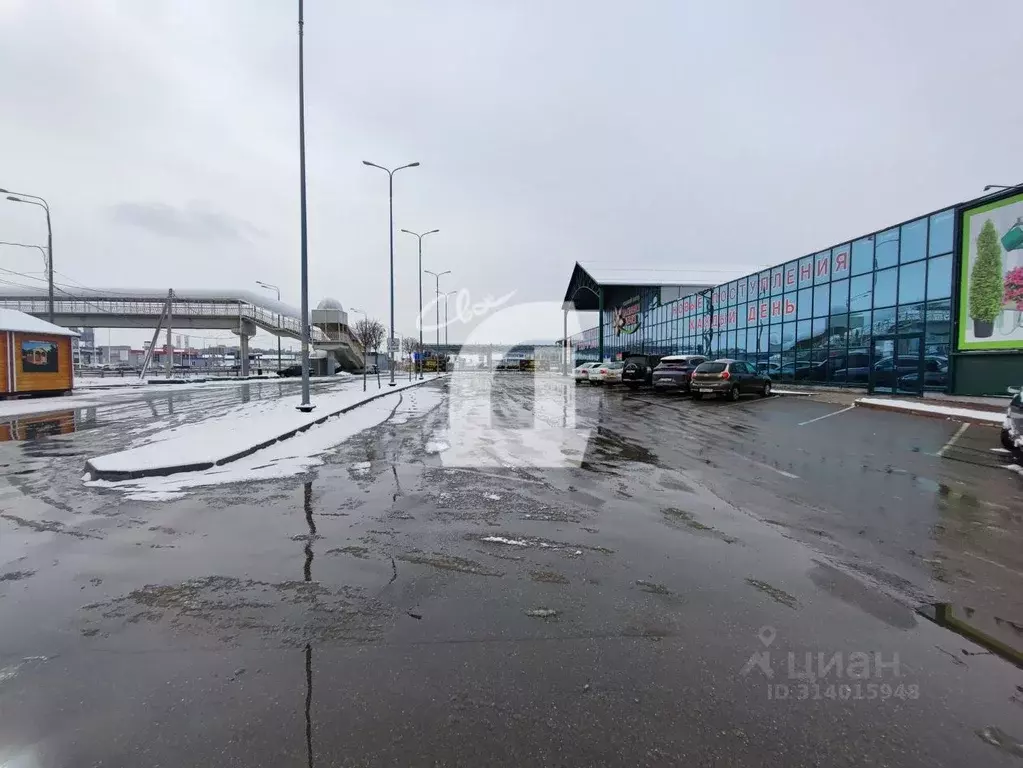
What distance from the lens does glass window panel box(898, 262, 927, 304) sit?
19562 mm

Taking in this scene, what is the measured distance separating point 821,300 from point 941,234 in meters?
6.49

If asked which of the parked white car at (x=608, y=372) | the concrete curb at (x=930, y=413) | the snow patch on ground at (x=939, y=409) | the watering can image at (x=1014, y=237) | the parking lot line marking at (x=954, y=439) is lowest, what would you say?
the parking lot line marking at (x=954, y=439)

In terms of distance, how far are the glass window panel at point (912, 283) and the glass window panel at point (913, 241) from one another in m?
0.34

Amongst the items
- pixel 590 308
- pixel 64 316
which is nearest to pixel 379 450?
pixel 64 316

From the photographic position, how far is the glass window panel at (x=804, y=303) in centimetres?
2600

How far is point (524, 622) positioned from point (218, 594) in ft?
7.93

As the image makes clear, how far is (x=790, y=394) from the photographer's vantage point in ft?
71.8

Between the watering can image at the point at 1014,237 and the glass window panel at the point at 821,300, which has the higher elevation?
the watering can image at the point at 1014,237

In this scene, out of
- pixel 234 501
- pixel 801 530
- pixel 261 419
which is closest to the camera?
pixel 801 530

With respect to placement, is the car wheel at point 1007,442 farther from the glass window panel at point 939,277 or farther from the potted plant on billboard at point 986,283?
the glass window panel at point 939,277

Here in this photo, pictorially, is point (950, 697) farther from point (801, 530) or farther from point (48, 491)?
point (48, 491)

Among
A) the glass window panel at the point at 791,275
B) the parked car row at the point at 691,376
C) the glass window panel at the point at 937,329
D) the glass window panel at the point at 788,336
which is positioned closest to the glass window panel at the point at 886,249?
the glass window panel at the point at 937,329

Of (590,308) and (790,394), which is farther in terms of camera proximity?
(590,308)

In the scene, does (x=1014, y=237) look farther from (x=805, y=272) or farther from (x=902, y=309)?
(x=805, y=272)
